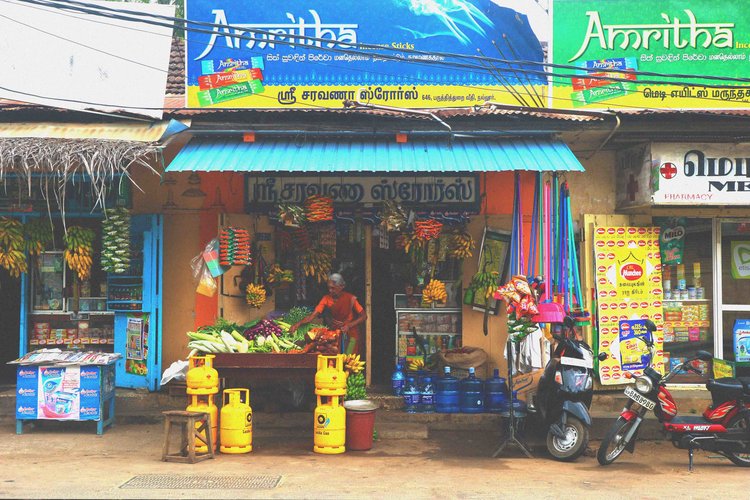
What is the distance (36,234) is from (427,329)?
525 cm

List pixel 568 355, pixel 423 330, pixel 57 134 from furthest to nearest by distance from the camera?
pixel 423 330, pixel 57 134, pixel 568 355

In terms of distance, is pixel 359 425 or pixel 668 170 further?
pixel 668 170

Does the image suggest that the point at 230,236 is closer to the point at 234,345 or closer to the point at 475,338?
the point at 234,345

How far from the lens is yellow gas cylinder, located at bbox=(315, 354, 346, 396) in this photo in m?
8.38

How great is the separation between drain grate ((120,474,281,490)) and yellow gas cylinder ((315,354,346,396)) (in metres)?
1.22

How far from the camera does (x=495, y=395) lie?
32.0 ft

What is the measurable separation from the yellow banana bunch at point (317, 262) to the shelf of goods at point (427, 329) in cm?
112

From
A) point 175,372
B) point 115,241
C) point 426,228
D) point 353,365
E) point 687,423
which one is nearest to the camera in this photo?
point 687,423

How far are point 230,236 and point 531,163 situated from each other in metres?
3.75

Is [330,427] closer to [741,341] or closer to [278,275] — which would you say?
[278,275]

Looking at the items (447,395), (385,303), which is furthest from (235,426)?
(385,303)

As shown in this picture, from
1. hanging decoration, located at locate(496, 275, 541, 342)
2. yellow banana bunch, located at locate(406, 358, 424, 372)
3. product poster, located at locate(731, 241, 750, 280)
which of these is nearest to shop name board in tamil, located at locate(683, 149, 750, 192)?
product poster, located at locate(731, 241, 750, 280)

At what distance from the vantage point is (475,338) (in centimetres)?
1040

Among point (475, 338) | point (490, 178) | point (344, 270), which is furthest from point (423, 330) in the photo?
point (490, 178)
